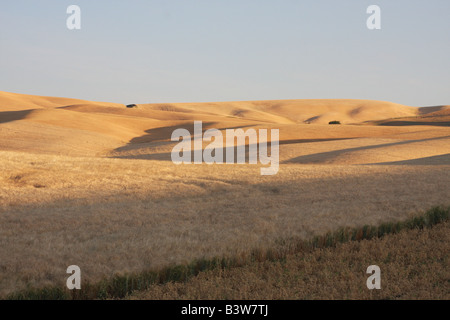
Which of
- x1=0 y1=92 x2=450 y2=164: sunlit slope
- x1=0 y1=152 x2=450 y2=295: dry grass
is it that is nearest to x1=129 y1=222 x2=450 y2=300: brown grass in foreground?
x1=0 y1=152 x2=450 y2=295: dry grass

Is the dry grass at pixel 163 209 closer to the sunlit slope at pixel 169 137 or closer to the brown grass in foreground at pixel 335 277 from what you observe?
the brown grass in foreground at pixel 335 277

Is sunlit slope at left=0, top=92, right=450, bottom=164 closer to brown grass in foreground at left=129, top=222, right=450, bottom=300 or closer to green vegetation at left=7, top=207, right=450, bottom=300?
green vegetation at left=7, top=207, right=450, bottom=300

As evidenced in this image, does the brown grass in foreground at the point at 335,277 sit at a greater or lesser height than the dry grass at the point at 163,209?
lesser

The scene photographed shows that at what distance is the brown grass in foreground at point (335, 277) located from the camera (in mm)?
6582

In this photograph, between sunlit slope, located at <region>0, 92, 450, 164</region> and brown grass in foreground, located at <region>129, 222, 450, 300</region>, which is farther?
sunlit slope, located at <region>0, 92, 450, 164</region>

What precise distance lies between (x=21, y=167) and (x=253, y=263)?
15900 mm

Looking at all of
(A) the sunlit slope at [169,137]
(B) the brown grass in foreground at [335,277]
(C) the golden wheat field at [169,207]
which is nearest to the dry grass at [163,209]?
(C) the golden wheat field at [169,207]

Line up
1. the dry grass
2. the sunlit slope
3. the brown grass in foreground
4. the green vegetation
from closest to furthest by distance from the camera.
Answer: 1. the brown grass in foreground
2. the green vegetation
3. the dry grass
4. the sunlit slope

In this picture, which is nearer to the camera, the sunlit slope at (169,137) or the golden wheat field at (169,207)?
the golden wheat field at (169,207)

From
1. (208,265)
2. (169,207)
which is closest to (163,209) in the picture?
(169,207)

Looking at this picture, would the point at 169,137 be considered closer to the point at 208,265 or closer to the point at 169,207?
the point at 169,207

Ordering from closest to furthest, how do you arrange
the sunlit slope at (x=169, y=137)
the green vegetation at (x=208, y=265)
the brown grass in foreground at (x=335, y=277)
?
1. the brown grass in foreground at (x=335, y=277)
2. the green vegetation at (x=208, y=265)
3. the sunlit slope at (x=169, y=137)

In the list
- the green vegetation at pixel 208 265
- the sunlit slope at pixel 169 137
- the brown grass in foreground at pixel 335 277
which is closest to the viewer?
the brown grass in foreground at pixel 335 277

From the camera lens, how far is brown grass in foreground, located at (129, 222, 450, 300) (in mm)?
6582
